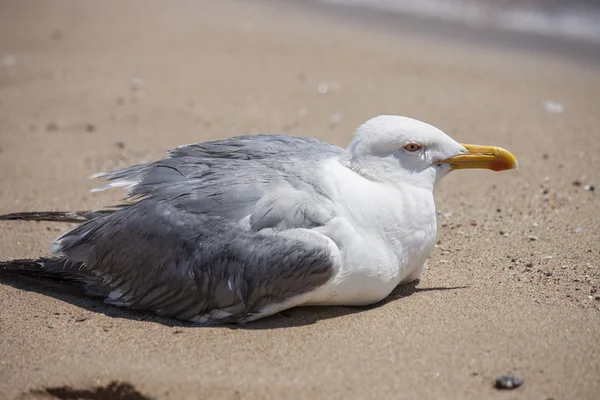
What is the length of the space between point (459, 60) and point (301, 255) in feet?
24.3

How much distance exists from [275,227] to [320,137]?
3744 mm

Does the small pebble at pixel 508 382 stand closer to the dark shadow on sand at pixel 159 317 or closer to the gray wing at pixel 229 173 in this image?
the dark shadow on sand at pixel 159 317

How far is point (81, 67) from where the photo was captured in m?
10.3

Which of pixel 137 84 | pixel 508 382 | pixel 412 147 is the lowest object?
pixel 508 382

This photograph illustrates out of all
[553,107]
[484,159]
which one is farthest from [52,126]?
[553,107]

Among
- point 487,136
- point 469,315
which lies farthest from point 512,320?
point 487,136

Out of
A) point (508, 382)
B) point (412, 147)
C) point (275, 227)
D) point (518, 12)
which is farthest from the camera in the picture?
point (518, 12)

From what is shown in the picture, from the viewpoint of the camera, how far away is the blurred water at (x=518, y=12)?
43.5 ft

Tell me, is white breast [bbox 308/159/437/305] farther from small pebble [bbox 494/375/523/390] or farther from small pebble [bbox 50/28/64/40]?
small pebble [bbox 50/28/64/40]

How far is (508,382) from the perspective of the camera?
3717 millimetres

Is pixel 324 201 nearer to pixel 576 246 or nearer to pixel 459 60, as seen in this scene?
pixel 576 246

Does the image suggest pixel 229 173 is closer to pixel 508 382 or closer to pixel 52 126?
pixel 508 382

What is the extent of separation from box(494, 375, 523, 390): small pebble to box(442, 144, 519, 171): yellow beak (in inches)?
56.2

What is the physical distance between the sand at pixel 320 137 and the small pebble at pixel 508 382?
6 centimetres
